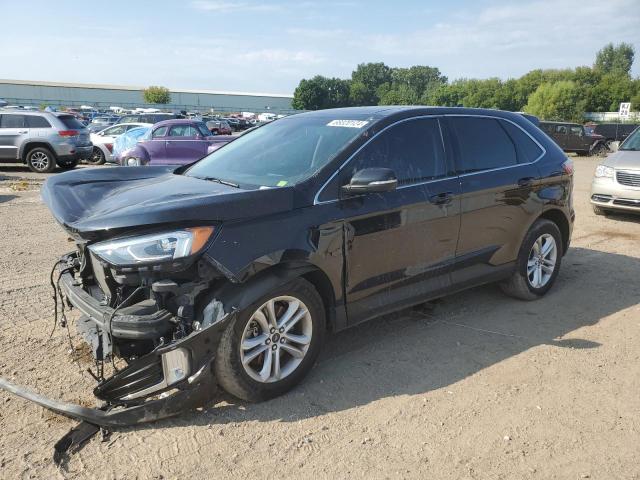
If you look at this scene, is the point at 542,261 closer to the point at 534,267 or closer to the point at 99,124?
the point at 534,267

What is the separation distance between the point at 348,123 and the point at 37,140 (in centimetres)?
1463

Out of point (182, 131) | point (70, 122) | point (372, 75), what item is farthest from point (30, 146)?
point (372, 75)

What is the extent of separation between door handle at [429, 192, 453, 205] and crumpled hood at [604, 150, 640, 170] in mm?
6304

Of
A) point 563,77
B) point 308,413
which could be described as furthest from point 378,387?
point 563,77

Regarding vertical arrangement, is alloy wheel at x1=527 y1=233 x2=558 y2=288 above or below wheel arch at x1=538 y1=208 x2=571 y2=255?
below

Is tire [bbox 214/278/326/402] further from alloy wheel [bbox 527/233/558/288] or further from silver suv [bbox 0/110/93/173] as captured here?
silver suv [bbox 0/110/93/173]

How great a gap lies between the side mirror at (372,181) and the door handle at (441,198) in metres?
0.69

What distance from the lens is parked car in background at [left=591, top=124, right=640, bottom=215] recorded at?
8.93m

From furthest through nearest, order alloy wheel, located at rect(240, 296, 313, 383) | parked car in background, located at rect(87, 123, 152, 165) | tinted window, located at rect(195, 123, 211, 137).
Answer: parked car in background, located at rect(87, 123, 152, 165) < tinted window, located at rect(195, 123, 211, 137) < alloy wheel, located at rect(240, 296, 313, 383)

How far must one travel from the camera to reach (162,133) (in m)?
15.4

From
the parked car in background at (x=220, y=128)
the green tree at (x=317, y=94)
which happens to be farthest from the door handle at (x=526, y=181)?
the green tree at (x=317, y=94)

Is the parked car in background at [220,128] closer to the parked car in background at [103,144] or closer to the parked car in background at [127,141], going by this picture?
the parked car in background at [103,144]

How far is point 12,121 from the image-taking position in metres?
16.0

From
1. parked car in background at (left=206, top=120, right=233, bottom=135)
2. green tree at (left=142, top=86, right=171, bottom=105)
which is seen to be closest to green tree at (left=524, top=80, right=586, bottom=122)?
parked car in background at (left=206, top=120, right=233, bottom=135)
